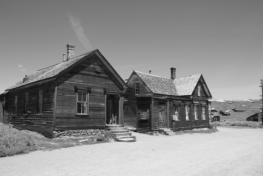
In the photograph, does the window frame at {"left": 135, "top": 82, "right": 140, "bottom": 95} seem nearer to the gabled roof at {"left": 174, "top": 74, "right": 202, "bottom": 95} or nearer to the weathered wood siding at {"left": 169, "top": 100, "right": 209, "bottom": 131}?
the weathered wood siding at {"left": 169, "top": 100, "right": 209, "bottom": 131}

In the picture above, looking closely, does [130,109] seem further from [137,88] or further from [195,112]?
[195,112]

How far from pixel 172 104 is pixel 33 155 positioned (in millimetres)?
17705

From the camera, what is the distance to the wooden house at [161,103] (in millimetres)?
25359

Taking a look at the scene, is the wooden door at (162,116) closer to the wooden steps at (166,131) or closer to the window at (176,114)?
the wooden steps at (166,131)

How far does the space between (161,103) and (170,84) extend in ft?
16.3

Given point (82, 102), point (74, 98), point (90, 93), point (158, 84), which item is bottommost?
point (82, 102)

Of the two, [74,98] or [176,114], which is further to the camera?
[176,114]

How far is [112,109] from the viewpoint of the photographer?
21.0 meters

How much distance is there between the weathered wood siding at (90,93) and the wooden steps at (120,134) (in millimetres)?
829

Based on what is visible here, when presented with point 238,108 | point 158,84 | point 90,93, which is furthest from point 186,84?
point 238,108

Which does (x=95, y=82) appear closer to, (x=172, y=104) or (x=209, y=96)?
(x=172, y=104)

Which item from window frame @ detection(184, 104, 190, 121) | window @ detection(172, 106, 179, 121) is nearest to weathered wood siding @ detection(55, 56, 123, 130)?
window @ detection(172, 106, 179, 121)

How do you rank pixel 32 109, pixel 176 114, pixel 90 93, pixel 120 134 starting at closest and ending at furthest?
pixel 90 93, pixel 120 134, pixel 32 109, pixel 176 114

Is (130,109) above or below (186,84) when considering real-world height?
below
